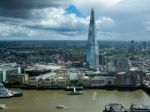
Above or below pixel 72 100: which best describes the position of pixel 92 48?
above

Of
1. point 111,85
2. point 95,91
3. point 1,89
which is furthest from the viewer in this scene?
point 111,85

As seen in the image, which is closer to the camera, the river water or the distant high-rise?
the river water

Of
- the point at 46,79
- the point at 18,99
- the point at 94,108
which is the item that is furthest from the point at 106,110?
the point at 46,79

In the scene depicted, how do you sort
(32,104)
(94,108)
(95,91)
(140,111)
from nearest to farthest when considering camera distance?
(140,111) → (94,108) → (32,104) → (95,91)

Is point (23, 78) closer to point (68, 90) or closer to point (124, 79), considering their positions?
point (68, 90)

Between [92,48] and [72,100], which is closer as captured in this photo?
[72,100]

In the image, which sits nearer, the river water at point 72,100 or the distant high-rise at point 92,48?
the river water at point 72,100

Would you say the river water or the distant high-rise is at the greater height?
the distant high-rise

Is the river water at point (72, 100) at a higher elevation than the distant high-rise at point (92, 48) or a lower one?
lower
